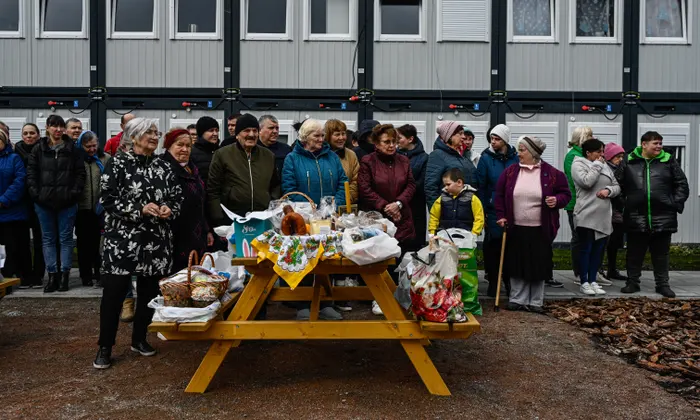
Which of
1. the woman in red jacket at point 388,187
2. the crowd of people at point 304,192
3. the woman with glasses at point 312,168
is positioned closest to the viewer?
the crowd of people at point 304,192

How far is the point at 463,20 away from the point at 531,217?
7961mm

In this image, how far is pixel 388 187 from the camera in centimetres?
705

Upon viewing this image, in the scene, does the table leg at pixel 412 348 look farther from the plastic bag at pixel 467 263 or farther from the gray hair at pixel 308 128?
the gray hair at pixel 308 128

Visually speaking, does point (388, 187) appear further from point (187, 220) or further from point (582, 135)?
point (582, 135)

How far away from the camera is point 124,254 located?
510cm

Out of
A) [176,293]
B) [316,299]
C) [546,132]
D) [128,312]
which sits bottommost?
[128,312]

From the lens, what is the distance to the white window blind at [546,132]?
14.3 m

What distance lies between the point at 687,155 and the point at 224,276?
12.6 m

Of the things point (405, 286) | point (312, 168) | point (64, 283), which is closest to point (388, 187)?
point (312, 168)

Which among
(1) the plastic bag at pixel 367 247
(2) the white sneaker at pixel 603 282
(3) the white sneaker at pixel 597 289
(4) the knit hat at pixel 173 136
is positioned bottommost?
(2) the white sneaker at pixel 603 282

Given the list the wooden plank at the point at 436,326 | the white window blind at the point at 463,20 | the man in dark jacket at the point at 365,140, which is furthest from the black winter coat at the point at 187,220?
the white window blind at the point at 463,20

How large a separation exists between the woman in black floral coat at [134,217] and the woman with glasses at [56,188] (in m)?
3.38

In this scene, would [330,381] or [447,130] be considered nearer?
[330,381]

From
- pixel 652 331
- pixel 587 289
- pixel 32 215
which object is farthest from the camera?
pixel 32 215
